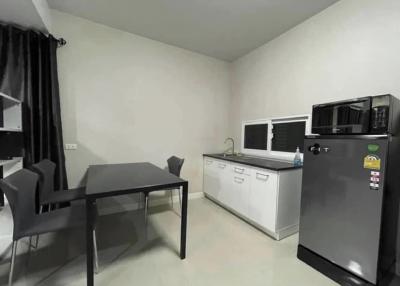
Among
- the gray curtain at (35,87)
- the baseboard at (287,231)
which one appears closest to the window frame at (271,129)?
the baseboard at (287,231)

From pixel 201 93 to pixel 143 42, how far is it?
1.24 metres

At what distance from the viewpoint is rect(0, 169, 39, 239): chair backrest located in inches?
49.1

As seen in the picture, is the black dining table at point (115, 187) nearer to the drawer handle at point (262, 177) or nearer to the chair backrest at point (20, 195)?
the chair backrest at point (20, 195)

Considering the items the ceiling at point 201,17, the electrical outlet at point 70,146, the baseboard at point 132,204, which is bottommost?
the baseboard at point 132,204

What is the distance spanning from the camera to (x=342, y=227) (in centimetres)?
153

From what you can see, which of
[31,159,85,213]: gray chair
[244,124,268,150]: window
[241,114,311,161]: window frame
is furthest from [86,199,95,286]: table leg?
[244,124,268,150]: window

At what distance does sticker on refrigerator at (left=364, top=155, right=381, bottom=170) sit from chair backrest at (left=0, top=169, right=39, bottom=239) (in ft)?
8.06

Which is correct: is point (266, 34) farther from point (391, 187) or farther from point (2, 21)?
point (2, 21)

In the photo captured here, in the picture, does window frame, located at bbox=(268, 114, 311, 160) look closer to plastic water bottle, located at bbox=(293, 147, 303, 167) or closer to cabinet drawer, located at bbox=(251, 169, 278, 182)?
plastic water bottle, located at bbox=(293, 147, 303, 167)

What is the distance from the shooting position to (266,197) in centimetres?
220

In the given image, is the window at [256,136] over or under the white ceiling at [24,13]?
under

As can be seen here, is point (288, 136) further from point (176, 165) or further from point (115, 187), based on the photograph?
point (115, 187)

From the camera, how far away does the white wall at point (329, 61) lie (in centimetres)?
173

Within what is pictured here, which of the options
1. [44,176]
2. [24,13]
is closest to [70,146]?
[44,176]
